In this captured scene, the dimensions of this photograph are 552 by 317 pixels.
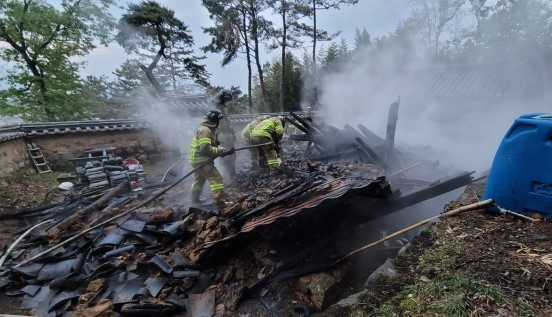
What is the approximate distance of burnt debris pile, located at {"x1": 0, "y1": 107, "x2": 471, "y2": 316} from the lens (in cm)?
367

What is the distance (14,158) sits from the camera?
8.84 m

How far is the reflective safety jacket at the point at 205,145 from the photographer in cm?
539

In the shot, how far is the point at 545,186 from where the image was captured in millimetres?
2828

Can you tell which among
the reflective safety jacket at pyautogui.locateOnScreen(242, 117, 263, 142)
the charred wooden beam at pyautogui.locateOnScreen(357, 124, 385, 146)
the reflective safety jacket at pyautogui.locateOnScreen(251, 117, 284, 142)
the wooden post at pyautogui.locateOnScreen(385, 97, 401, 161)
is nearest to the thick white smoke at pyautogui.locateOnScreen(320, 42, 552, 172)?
the charred wooden beam at pyautogui.locateOnScreen(357, 124, 385, 146)

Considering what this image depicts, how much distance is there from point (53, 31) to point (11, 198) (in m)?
10.2

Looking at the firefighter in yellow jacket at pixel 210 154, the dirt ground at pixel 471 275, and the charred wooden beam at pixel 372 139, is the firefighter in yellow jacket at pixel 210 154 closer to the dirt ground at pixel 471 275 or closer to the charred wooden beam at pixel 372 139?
the dirt ground at pixel 471 275

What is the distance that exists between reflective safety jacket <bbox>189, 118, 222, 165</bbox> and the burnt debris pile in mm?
1107

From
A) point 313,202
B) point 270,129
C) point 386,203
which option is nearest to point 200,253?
point 313,202

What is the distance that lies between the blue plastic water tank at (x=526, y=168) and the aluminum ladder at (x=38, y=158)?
12.4m

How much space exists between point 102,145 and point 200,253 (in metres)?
8.94

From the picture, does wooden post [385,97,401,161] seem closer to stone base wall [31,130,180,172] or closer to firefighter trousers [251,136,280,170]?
firefighter trousers [251,136,280,170]

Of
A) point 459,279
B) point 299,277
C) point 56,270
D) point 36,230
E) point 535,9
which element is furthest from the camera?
point 535,9

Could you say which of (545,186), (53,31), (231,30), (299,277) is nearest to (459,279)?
(545,186)

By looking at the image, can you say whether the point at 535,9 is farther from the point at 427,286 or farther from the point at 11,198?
the point at 11,198
